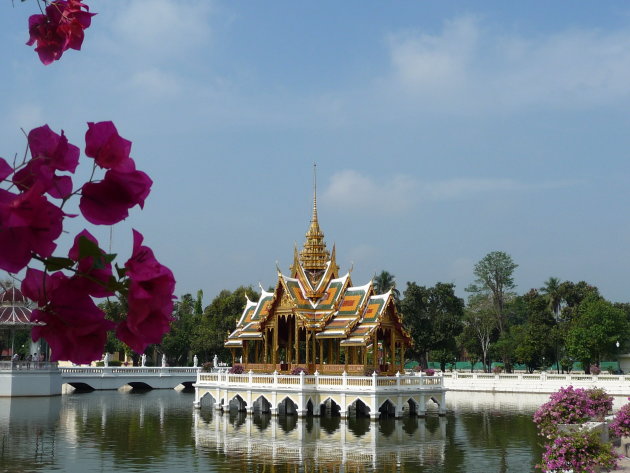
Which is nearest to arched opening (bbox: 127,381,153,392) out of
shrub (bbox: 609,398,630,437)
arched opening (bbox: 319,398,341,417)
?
arched opening (bbox: 319,398,341,417)

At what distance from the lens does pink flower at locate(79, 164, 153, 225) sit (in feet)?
5.02

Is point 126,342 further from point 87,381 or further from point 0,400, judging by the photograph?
point 87,381

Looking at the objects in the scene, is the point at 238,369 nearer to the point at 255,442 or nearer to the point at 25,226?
the point at 255,442

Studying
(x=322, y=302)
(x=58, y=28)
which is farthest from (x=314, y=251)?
(x=58, y=28)

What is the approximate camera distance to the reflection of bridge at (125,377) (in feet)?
167

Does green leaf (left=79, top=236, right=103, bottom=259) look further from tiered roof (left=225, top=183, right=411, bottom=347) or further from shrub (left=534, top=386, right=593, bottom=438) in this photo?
tiered roof (left=225, top=183, right=411, bottom=347)

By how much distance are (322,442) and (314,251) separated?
14348 mm

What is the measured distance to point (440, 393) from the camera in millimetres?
32281

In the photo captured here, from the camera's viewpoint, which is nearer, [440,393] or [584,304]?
[440,393]

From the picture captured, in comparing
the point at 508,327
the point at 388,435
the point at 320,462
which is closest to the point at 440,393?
the point at 388,435

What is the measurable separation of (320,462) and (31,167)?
65.2 ft

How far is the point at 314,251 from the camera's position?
36.9 meters

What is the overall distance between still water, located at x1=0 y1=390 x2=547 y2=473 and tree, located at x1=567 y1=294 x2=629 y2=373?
55.2 ft

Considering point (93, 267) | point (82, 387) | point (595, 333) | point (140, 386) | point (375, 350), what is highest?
point (93, 267)
